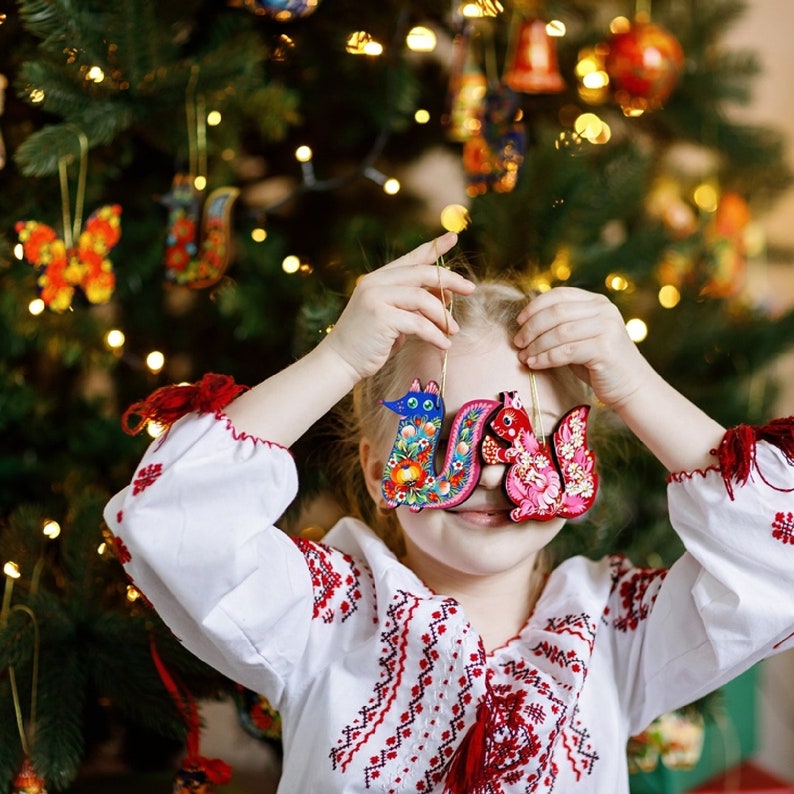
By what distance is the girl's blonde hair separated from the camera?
3.11ft

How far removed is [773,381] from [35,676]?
1.11 m

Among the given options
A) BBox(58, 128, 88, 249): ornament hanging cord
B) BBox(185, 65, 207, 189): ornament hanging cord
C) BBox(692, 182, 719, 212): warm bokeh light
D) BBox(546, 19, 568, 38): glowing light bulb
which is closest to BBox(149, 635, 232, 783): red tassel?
BBox(58, 128, 88, 249): ornament hanging cord

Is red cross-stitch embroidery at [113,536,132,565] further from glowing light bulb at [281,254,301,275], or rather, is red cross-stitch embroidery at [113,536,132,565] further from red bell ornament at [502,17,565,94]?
red bell ornament at [502,17,565,94]

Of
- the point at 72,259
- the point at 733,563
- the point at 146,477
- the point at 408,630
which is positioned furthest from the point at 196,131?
the point at 733,563

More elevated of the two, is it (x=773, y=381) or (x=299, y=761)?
(x=299, y=761)

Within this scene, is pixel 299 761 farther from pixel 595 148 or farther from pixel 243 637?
pixel 595 148

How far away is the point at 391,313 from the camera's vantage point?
0.86 m

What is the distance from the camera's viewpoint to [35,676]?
99 cm

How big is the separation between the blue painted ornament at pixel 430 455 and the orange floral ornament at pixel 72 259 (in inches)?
15.9

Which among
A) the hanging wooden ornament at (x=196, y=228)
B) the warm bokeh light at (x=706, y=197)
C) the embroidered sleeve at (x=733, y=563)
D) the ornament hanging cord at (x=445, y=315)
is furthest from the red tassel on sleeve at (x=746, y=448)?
the warm bokeh light at (x=706, y=197)

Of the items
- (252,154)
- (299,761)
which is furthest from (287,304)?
(299,761)

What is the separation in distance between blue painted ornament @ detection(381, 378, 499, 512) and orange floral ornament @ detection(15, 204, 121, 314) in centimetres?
40

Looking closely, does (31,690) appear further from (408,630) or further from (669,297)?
(669,297)

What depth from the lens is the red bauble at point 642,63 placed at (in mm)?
1398
